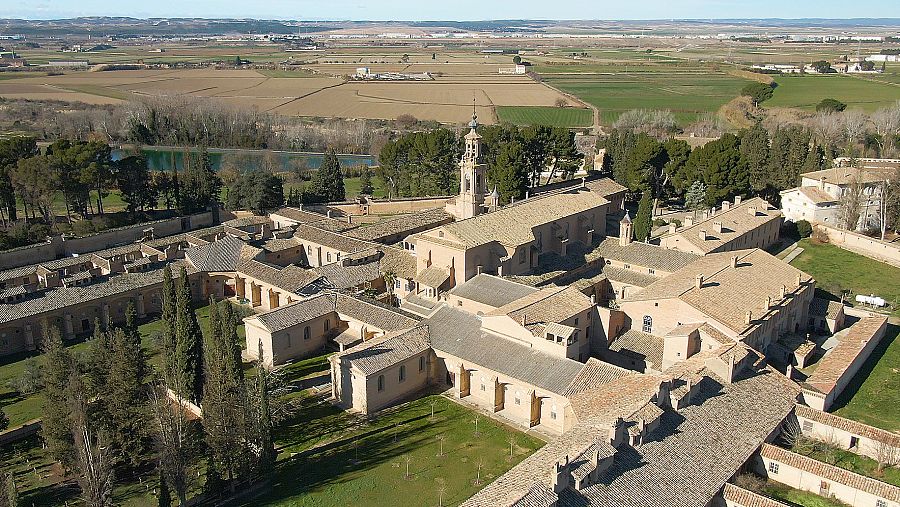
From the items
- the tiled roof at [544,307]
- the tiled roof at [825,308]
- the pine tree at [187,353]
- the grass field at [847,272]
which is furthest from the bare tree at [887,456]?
the pine tree at [187,353]

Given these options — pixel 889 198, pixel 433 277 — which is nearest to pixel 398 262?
pixel 433 277

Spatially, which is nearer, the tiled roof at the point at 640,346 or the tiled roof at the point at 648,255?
the tiled roof at the point at 640,346

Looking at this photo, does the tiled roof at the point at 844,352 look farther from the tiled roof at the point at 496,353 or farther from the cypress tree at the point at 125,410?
the cypress tree at the point at 125,410

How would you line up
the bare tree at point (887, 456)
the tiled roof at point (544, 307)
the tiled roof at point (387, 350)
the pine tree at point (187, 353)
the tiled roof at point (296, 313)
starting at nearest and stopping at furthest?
the bare tree at point (887, 456)
the pine tree at point (187, 353)
the tiled roof at point (387, 350)
the tiled roof at point (544, 307)
the tiled roof at point (296, 313)

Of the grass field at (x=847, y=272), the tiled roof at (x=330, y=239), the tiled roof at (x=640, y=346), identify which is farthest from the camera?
the tiled roof at (x=330, y=239)

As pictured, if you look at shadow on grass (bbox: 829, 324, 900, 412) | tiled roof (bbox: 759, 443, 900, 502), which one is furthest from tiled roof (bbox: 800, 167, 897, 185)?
tiled roof (bbox: 759, 443, 900, 502)

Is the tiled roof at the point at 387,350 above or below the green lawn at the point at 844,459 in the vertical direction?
above

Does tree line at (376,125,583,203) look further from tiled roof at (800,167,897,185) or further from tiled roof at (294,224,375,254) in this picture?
tiled roof at (800,167,897,185)
